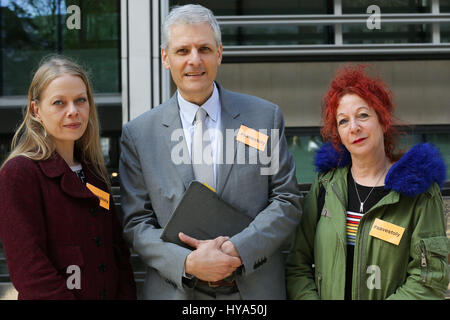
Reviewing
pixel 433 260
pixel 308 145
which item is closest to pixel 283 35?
pixel 308 145

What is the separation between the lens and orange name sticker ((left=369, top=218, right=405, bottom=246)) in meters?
2.26

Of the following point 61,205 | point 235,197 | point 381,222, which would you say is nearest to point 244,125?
point 235,197

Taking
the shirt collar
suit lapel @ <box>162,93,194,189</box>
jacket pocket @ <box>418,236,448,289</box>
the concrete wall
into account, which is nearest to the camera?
jacket pocket @ <box>418,236,448,289</box>

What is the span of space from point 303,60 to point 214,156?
24.8 feet

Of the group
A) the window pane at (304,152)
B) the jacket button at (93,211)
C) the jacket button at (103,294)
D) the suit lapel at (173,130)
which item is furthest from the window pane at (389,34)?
the jacket button at (103,294)

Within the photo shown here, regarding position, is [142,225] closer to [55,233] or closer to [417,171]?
[55,233]

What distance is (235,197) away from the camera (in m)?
2.40

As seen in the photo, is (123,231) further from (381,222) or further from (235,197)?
(381,222)

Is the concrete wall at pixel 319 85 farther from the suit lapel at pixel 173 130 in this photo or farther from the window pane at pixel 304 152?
the suit lapel at pixel 173 130

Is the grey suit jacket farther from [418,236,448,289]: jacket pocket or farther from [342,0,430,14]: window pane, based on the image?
[342,0,430,14]: window pane

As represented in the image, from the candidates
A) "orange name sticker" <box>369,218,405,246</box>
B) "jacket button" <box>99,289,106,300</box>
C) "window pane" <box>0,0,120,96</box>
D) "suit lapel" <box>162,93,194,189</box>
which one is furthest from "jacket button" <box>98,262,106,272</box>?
"window pane" <box>0,0,120,96</box>

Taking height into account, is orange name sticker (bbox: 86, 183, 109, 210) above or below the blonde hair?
below

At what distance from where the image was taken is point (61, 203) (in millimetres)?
2205

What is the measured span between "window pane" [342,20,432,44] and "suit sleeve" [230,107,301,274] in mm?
7476
